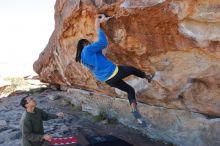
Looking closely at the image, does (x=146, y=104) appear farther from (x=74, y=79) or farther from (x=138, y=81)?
(x=74, y=79)

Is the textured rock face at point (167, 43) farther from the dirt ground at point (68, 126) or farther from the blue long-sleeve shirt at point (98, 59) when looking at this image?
the dirt ground at point (68, 126)

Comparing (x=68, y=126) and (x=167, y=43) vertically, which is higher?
(x=167, y=43)

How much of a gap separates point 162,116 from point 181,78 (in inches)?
49.5

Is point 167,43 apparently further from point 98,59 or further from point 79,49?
point 79,49

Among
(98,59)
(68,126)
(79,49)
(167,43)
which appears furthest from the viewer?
(68,126)

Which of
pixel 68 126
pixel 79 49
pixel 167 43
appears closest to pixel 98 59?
pixel 79 49

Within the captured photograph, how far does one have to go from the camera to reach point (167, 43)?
6.23 m

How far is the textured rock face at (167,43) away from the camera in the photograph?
5.63 m

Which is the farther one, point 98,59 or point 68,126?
point 68,126

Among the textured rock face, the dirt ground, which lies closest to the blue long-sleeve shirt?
the textured rock face

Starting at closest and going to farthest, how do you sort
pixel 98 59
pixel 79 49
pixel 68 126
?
pixel 98 59, pixel 79 49, pixel 68 126

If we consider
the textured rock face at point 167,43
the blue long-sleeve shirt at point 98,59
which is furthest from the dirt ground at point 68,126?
the blue long-sleeve shirt at point 98,59

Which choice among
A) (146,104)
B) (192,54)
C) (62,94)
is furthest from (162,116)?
(62,94)

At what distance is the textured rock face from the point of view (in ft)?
18.5
